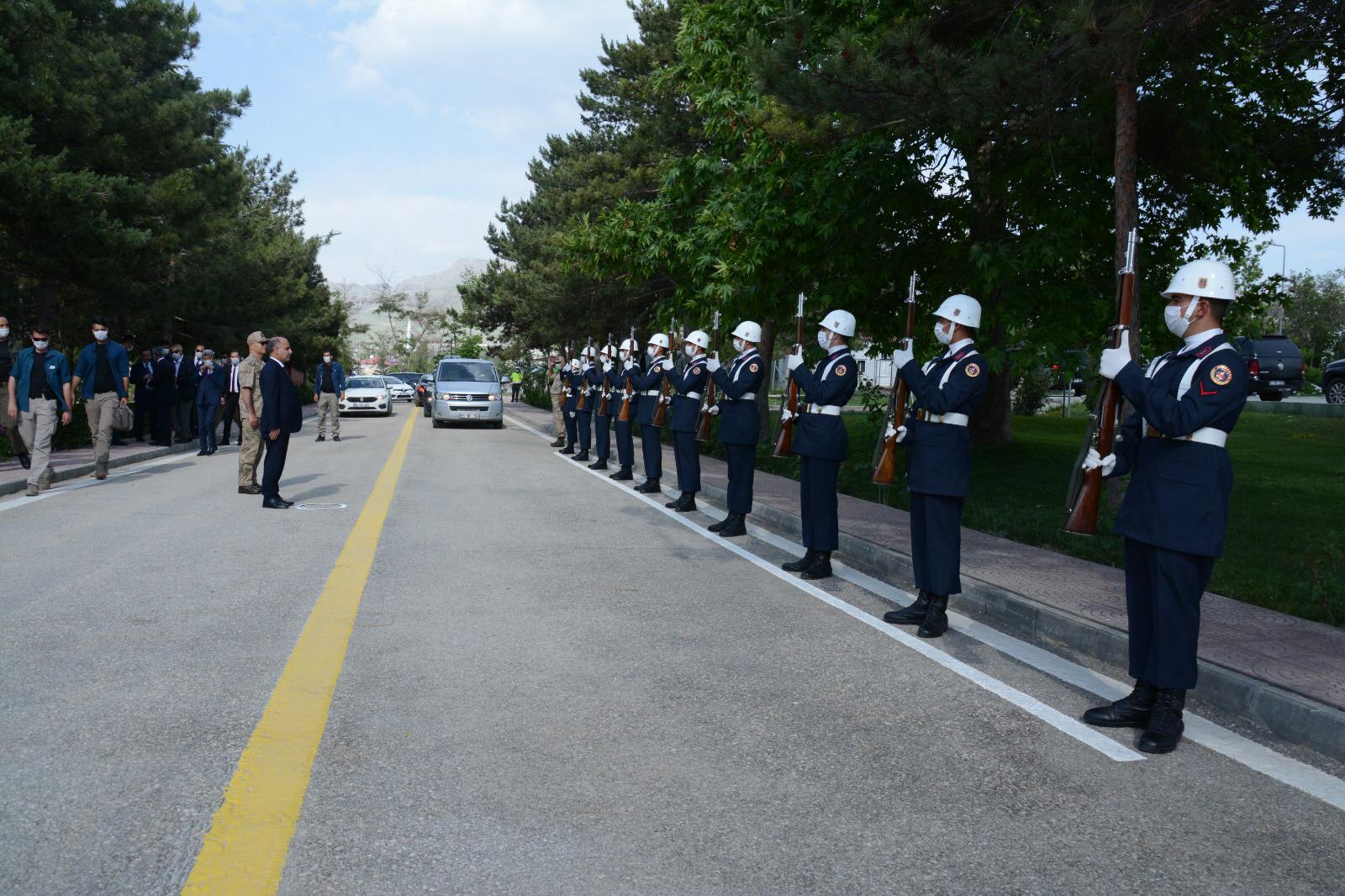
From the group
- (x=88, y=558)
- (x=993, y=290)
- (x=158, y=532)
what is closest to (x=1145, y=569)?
(x=88, y=558)

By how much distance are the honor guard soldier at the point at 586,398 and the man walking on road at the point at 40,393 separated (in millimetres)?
7349

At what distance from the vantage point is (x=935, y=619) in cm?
630

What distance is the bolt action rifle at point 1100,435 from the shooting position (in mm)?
5035

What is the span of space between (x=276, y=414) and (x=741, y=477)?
4.91 m

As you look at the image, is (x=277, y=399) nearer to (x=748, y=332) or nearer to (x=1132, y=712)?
(x=748, y=332)

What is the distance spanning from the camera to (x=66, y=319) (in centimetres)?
2872

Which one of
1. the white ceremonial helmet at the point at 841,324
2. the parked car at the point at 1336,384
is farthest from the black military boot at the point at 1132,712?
the parked car at the point at 1336,384

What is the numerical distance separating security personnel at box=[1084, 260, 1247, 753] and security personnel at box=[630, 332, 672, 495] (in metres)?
8.96

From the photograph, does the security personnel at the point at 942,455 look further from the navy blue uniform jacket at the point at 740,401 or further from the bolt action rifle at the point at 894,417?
the navy blue uniform jacket at the point at 740,401

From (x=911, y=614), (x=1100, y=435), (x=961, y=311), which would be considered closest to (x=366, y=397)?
(x=911, y=614)

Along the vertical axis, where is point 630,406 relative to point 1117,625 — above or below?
above

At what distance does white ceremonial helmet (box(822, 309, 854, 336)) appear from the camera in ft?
26.0

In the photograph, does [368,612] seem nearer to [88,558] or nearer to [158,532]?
[88,558]

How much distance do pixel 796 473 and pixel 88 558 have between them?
10260 millimetres
